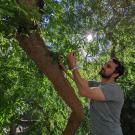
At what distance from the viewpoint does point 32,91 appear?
909 centimetres

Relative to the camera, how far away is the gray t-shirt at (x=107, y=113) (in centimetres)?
471

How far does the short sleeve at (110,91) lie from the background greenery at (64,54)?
1329 mm

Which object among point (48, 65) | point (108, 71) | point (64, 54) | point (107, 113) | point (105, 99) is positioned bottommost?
point (107, 113)

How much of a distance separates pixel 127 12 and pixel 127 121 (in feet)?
12.0

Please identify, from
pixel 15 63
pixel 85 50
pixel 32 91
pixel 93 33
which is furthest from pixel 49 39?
pixel 93 33

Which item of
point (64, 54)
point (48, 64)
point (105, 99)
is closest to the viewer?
point (105, 99)

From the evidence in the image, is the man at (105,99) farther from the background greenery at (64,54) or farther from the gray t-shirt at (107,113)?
the background greenery at (64,54)

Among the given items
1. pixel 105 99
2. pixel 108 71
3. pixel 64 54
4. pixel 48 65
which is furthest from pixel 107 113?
pixel 64 54

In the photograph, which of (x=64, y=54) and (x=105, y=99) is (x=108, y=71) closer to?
(x=105, y=99)

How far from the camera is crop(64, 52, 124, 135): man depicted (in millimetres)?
4652

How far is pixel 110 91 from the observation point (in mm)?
4727

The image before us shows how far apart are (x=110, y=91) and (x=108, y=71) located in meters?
0.21

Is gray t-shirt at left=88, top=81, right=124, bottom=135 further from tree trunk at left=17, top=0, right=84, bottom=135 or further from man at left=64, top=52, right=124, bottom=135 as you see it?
tree trunk at left=17, top=0, right=84, bottom=135

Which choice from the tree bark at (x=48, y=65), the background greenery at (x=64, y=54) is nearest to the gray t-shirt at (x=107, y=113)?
the tree bark at (x=48, y=65)
